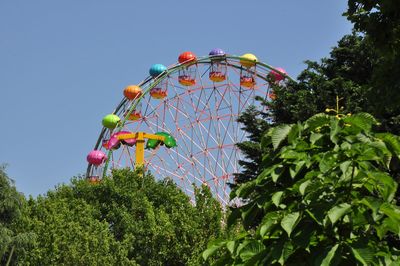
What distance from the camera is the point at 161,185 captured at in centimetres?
3566

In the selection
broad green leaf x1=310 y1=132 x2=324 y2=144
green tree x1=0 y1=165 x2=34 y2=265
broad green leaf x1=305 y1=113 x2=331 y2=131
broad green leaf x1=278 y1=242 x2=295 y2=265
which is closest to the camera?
broad green leaf x1=278 y1=242 x2=295 y2=265

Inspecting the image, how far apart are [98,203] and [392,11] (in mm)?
28036

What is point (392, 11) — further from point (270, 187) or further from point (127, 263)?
point (127, 263)

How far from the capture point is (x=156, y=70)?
35.8 metres

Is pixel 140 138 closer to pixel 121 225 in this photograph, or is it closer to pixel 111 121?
pixel 111 121

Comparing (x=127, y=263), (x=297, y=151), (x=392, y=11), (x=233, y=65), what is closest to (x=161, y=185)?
(x=233, y=65)

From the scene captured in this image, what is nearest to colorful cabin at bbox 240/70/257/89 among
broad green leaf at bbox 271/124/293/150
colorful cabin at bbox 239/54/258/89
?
colorful cabin at bbox 239/54/258/89

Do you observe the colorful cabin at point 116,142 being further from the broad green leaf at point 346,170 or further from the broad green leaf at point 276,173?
the broad green leaf at point 346,170

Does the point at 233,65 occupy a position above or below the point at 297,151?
above

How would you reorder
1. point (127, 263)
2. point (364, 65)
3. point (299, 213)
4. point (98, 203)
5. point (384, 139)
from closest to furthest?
point (299, 213) < point (384, 139) < point (364, 65) < point (127, 263) < point (98, 203)

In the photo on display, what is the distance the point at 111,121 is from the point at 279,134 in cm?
3134

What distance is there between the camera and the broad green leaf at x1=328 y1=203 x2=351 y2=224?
395 cm

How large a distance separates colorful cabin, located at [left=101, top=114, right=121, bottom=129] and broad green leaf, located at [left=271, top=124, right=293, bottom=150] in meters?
31.1

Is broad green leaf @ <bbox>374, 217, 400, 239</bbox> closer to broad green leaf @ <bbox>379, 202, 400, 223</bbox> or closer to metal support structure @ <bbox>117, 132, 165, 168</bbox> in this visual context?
broad green leaf @ <bbox>379, 202, 400, 223</bbox>
